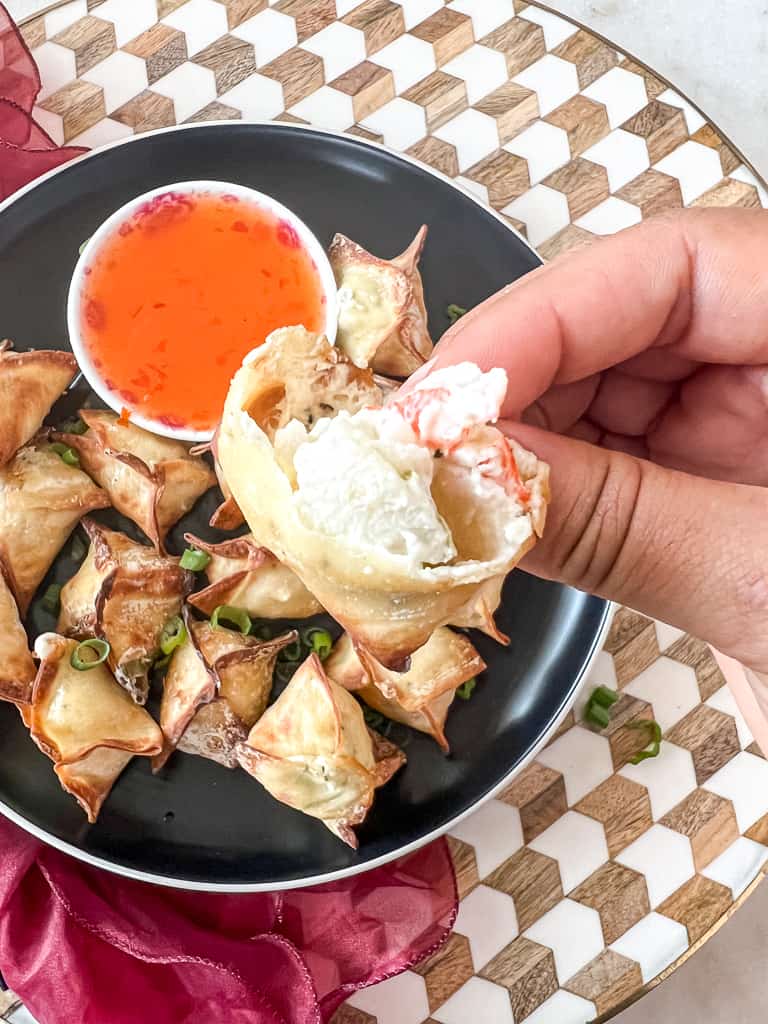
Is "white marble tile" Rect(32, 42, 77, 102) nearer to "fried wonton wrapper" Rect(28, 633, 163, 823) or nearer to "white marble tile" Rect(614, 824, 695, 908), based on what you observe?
"fried wonton wrapper" Rect(28, 633, 163, 823)

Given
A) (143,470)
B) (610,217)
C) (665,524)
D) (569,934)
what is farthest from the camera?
(610,217)

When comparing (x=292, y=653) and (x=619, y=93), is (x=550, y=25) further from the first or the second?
(x=292, y=653)

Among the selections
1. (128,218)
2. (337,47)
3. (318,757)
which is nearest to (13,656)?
(318,757)

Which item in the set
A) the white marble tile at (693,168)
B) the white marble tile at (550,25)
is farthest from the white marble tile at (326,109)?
the white marble tile at (693,168)

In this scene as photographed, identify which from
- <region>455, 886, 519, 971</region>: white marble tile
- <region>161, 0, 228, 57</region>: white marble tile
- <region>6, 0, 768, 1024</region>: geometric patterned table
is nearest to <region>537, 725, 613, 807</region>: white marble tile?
<region>6, 0, 768, 1024</region>: geometric patterned table

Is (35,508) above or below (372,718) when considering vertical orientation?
above

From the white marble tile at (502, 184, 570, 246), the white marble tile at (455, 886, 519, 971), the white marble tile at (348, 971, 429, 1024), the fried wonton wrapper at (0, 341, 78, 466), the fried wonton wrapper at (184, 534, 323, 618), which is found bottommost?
the white marble tile at (348, 971, 429, 1024)
